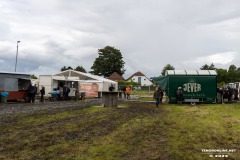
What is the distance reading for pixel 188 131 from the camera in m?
11.0

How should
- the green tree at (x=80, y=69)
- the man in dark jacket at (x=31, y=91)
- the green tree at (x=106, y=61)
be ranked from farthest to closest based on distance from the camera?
the green tree at (x=80, y=69)
the green tree at (x=106, y=61)
the man in dark jacket at (x=31, y=91)

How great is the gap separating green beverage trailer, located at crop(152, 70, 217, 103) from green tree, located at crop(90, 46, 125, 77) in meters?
80.9

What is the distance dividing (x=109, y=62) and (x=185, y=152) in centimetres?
10199

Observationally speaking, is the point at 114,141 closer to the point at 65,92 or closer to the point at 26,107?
the point at 26,107

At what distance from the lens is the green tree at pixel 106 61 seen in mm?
108500

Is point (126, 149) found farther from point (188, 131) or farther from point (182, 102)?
point (182, 102)

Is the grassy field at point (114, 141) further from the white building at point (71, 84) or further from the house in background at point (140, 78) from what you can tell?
the house in background at point (140, 78)

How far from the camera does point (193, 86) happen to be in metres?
27.8

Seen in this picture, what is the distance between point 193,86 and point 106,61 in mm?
81862

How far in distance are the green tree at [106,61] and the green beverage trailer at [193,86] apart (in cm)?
8095

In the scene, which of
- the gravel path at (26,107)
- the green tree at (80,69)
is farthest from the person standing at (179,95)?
the green tree at (80,69)

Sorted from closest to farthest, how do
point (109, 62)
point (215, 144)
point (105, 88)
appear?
point (215, 144), point (105, 88), point (109, 62)

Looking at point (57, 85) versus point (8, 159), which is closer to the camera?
point (8, 159)

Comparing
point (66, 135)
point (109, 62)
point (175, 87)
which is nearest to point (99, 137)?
point (66, 135)
